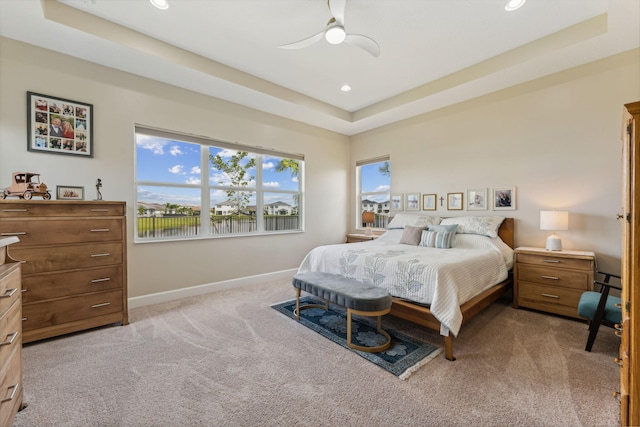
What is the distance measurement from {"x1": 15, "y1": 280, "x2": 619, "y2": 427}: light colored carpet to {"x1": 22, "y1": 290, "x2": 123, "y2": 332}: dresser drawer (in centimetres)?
19

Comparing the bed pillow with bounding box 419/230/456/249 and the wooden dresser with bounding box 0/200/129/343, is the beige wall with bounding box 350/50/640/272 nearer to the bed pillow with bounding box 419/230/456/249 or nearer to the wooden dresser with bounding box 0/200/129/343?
the bed pillow with bounding box 419/230/456/249

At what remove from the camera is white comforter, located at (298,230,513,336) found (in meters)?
2.25

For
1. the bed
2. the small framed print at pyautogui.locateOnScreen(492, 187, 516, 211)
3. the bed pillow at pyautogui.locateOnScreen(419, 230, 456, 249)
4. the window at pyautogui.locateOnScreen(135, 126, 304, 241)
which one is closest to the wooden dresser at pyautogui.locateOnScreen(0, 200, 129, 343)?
the window at pyautogui.locateOnScreen(135, 126, 304, 241)

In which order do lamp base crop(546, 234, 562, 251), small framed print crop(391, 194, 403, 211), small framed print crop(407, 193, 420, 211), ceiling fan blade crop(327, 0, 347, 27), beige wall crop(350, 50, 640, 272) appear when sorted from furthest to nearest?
small framed print crop(391, 194, 403, 211) → small framed print crop(407, 193, 420, 211) → lamp base crop(546, 234, 562, 251) → beige wall crop(350, 50, 640, 272) → ceiling fan blade crop(327, 0, 347, 27)

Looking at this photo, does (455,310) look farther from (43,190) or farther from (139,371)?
(43,190)

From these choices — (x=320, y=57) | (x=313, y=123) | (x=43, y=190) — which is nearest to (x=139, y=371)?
(x=43, y=190)

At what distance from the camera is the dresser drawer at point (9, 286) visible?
122cm

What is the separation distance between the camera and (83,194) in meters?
2.92

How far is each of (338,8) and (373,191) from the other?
363 cm

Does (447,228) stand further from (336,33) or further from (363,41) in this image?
(336,33)

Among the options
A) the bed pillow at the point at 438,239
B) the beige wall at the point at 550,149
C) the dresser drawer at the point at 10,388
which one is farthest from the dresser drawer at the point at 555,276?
the dresser drawer at the point at 10,388

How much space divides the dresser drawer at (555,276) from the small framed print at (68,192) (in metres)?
5.04

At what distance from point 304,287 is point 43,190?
2.59 metres

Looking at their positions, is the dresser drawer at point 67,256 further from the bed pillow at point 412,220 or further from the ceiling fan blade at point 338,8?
the bed pillow at point 412,220
